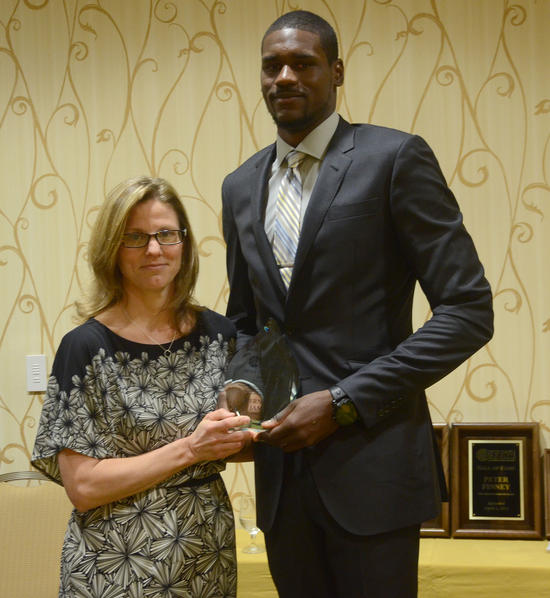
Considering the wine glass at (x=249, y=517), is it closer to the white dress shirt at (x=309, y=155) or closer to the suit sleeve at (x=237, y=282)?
the suit sleeve at (x=237, y=282)

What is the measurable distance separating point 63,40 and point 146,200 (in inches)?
60.5

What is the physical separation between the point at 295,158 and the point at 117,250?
1.18 ft

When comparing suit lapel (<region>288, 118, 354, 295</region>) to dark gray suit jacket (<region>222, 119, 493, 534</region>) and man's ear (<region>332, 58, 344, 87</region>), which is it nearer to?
dark gray suit jacket (<region>222, 119, 493, 534</region>)

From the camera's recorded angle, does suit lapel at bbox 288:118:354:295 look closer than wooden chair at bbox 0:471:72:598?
Yes

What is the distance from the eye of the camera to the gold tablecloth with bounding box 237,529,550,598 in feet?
7.36

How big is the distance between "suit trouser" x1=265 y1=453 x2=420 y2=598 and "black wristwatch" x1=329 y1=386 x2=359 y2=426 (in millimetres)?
123

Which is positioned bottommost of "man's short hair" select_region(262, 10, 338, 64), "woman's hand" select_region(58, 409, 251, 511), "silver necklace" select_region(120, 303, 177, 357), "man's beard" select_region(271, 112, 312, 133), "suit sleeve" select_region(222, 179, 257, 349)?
"woman's hand" select_region(58, 409, 251, 511)

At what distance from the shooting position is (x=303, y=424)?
1.26 meters

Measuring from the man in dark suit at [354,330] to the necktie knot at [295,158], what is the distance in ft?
0.04

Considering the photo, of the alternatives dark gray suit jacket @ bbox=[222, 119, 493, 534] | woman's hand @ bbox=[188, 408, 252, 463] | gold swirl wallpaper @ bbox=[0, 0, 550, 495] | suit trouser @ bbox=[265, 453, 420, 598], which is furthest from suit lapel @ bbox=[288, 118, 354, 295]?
gold swirl wallpaper @ bbox=[0, 0, 550, 495]

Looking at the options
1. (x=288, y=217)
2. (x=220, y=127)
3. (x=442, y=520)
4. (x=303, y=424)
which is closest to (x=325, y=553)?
(x=303, y=424)

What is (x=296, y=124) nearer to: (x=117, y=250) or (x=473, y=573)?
(x=117, y=250)

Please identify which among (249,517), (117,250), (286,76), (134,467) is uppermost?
(286,76)

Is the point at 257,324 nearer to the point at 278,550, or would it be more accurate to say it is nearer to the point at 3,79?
the point at 278,550
